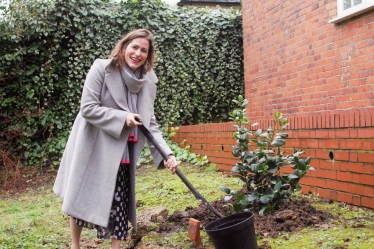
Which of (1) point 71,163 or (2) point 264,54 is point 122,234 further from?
(2) point 264,54

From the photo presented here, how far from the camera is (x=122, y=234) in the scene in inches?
121

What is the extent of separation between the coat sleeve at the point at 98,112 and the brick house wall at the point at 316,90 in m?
2.11

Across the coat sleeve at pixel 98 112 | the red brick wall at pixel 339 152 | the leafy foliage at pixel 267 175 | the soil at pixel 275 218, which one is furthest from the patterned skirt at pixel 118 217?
the red brick wall at pixel 339 152

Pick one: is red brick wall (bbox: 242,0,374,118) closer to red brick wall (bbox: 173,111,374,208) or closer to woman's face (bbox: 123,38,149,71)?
red brick wall (bbox: 173,111,374,208)

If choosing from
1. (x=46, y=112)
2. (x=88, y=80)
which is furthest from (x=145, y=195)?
(x=46, y=112)

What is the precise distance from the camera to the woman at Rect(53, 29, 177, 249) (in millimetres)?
2938

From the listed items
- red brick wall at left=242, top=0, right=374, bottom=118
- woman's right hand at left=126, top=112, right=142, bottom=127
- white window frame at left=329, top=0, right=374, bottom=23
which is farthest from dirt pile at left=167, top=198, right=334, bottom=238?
white window frame at left=329, top=0, right=374, bottom=23

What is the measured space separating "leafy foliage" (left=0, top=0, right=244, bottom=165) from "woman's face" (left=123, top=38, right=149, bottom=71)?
199 inches

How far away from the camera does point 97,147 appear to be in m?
3.02

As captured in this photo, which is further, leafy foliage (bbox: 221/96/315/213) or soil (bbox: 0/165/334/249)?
leafy foliage (bbox: 221/96/315/213)

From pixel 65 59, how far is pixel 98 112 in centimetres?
550

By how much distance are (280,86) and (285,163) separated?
11.4 feet

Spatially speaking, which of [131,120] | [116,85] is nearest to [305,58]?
[116,85]

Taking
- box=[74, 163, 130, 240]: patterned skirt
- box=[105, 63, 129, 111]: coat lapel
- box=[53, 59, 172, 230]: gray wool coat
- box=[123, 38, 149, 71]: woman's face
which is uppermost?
box=[123, 38, 149, 71]: woman's face
